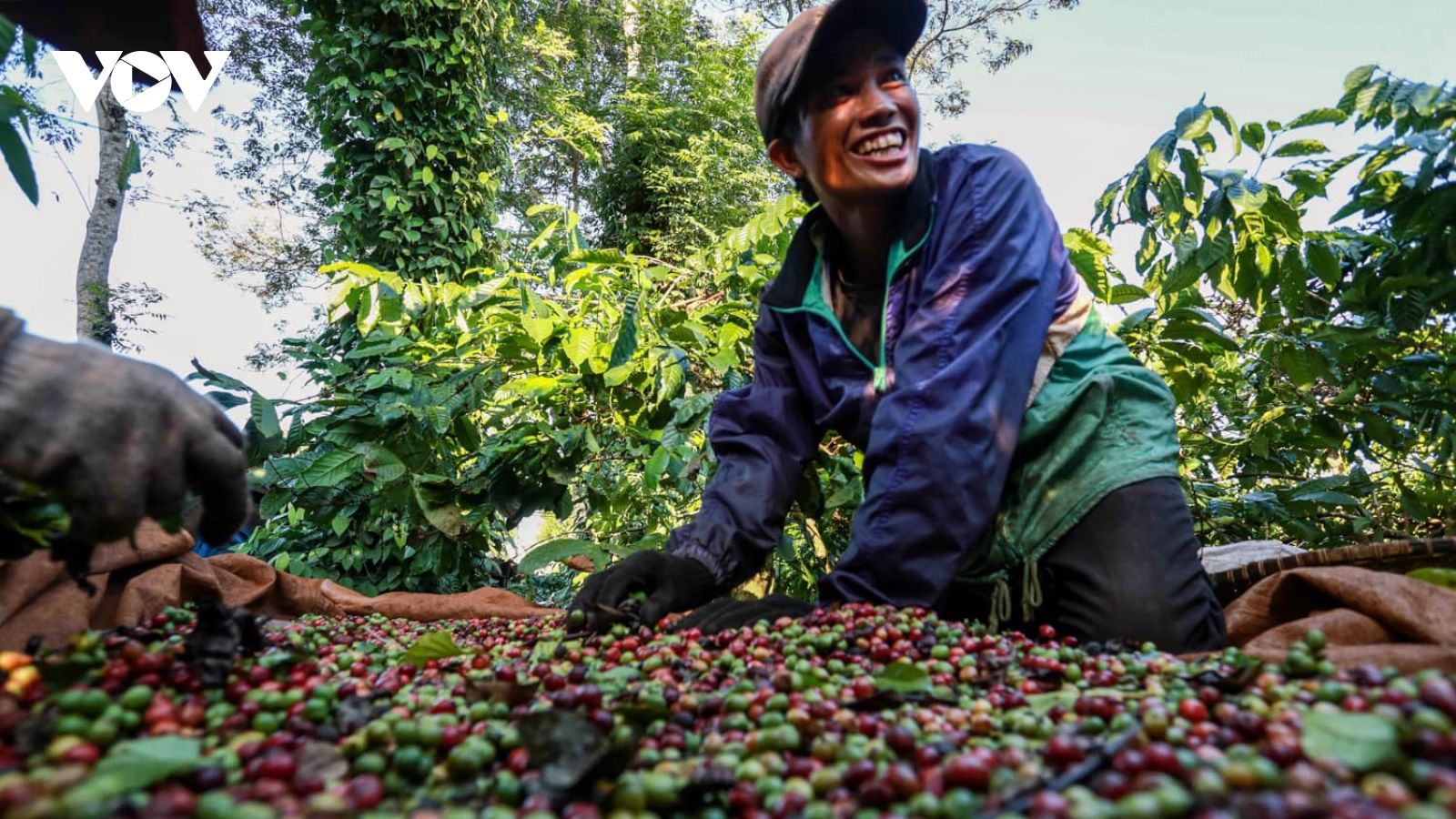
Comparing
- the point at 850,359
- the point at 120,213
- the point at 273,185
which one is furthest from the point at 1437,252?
the point at 273,185

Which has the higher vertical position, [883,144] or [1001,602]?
[883,144]

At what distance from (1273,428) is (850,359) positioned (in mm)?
2359

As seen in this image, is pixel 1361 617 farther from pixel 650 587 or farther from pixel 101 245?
pixel 101 245

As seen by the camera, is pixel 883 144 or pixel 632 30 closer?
pixel 883 144

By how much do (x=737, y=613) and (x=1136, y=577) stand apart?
2.99 feet

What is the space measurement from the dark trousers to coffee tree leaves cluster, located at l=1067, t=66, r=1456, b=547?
1205 millimetres

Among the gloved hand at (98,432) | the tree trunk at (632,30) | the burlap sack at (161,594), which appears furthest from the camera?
the tree trunk at (632,30)

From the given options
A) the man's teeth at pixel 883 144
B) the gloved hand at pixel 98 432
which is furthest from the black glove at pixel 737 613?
the man's teeth at pixel 883 144

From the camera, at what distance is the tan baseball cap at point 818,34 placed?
79.9 inches

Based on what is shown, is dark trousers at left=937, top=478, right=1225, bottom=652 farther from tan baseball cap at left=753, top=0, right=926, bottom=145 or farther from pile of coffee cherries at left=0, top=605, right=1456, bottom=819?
tan baseball cap at left=753, top=0, right=926, bottom=145

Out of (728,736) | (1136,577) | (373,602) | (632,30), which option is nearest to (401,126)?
(373,602)

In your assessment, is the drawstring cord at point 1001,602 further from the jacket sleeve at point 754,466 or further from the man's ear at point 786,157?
the man's ear at point 786,157

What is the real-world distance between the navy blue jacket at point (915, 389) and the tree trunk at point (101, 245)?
44.3 feet

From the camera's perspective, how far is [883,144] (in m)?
2.10
